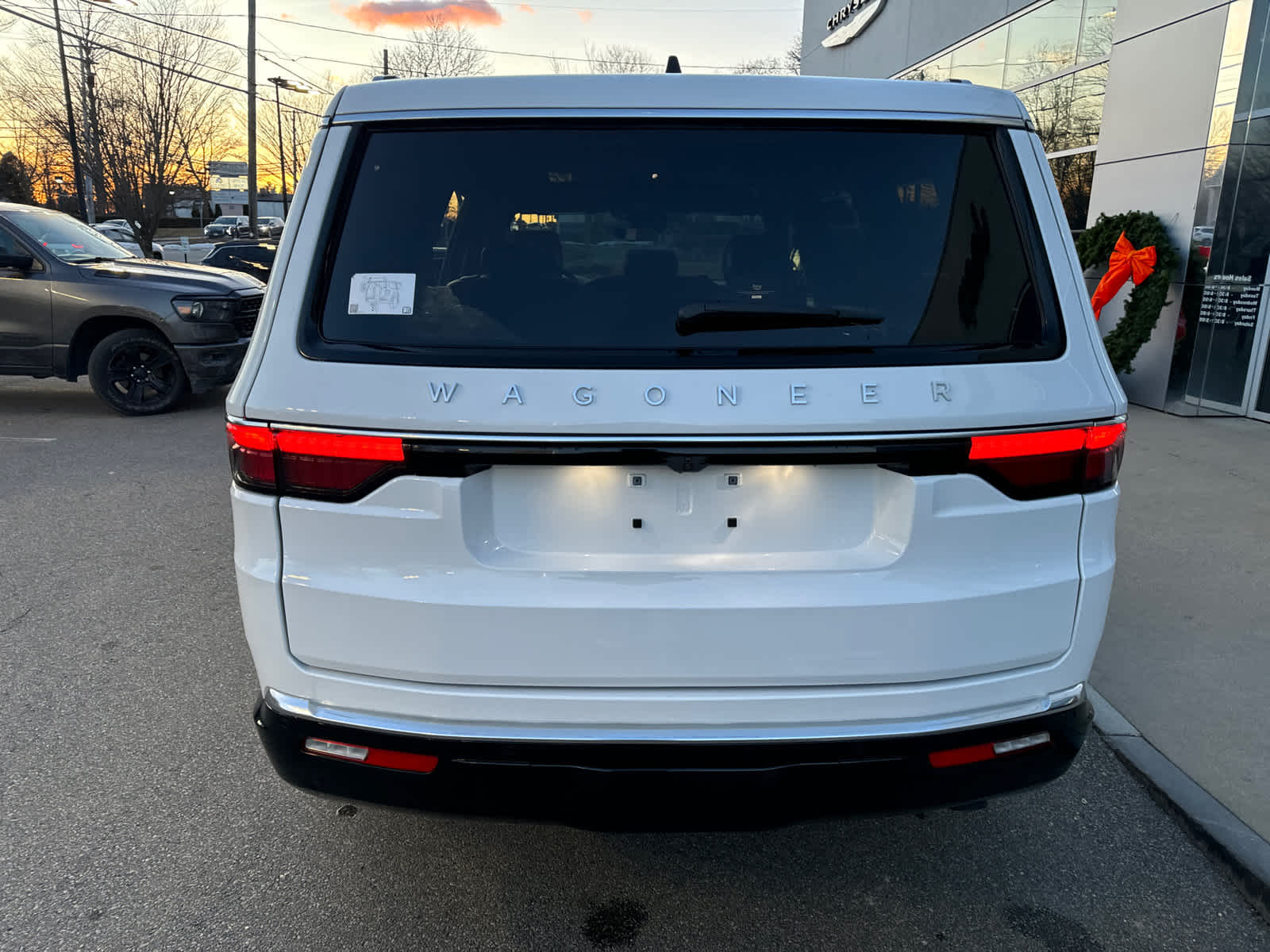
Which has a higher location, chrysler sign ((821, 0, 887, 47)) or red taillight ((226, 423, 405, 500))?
chrysler sign ((821, 0, 887, 47))

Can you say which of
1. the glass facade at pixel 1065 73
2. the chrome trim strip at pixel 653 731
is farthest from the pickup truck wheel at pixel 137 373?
the glass facade at pixel 1065 73

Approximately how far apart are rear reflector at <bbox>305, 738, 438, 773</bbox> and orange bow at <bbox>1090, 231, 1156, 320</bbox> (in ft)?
30.9

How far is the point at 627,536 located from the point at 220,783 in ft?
6.43

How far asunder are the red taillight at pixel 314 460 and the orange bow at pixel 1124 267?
9402mm

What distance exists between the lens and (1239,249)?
29.7 ft

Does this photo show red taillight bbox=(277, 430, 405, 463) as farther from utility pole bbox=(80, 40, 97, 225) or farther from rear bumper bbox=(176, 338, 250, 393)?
utility pole bbox=(80, 40, 97, 225)

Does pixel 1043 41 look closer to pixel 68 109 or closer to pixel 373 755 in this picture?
pixel 373 755

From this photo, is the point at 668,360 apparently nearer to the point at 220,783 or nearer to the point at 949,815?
the point at 949,815

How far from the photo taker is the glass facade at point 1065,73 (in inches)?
447

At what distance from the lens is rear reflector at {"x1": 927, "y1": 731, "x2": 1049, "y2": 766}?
207 centimetres

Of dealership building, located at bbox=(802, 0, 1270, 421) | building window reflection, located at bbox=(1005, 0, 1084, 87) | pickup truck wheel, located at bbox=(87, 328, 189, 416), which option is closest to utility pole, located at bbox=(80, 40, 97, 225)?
pickup truck wheel, located at bbox=(87, 328, 189, 416)

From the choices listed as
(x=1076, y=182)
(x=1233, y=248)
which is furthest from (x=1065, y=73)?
(x=1233, y=248)

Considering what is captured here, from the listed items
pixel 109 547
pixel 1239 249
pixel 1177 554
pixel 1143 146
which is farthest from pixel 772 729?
pixel 1143 146

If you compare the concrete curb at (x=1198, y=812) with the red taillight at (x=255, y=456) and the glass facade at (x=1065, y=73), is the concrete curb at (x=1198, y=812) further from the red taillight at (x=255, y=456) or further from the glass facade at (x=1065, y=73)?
the glass facade at (x=1065, y=73)
